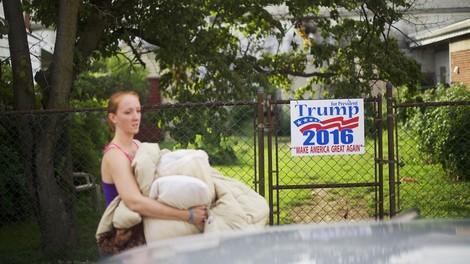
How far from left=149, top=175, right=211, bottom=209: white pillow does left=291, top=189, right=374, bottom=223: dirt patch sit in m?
6.40

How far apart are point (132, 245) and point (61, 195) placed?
185 inches

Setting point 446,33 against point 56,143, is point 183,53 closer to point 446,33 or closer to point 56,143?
point 56,143

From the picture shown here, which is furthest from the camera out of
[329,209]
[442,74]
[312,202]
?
[442,74]

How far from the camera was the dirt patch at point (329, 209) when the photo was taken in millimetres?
11031

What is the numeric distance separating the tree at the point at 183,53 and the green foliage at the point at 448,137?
2.96 feet

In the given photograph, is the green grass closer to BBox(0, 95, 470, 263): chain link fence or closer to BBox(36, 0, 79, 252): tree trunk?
BBox(0, 95, 470, 263): chain link fence

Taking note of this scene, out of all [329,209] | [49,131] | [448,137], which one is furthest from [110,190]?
[448,137]

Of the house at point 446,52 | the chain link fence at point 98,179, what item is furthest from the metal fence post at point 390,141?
the house at point 446,52

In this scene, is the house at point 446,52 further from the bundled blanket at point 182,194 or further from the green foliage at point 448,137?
the bundled blanket at point 182,194

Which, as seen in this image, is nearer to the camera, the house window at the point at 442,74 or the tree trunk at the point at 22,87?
the tree trunk at the point at 22,87

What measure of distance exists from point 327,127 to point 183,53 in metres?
4.72

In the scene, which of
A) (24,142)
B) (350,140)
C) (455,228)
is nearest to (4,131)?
(24,142)

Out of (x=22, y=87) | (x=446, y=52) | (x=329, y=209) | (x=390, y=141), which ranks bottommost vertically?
(x=329, y=209)

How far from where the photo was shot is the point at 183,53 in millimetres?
11711
